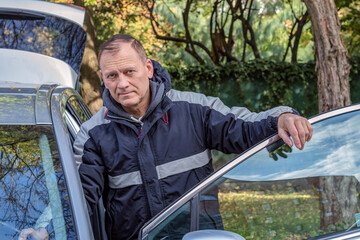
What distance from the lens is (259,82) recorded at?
10320 millimetres

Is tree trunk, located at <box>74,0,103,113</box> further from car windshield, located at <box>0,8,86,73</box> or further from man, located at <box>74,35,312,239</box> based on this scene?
man, located at <box>74,35,312,239</box>

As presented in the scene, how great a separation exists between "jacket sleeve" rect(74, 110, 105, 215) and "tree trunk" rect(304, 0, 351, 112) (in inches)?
138

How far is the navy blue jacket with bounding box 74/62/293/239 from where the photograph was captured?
7.23 feet

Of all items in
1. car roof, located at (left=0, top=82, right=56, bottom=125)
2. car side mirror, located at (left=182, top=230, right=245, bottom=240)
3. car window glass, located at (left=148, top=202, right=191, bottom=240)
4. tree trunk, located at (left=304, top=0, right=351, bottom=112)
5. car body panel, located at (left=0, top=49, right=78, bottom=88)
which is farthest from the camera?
tree trunk, located at (left=304, top=0, right=351, bottom=112)

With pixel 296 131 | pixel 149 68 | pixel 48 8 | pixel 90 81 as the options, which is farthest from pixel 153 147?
pixel 90 81

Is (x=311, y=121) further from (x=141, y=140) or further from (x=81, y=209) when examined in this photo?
(x=81, y=209)

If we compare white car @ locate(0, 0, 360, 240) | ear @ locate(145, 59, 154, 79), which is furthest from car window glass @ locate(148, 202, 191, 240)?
ear @ locate(145, 59, 154, 79)

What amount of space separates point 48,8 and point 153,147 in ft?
5.92

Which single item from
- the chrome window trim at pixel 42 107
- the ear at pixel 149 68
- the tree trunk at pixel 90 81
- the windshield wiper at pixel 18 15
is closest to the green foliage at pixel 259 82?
the tree trunk at pixel 90 81

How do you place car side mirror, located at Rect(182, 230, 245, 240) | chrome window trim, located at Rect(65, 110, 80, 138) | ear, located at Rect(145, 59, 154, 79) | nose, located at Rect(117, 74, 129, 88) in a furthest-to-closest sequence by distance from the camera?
1. chrome window trim, located at Rect(65, 110, 80, 138)
2. ear, located at Rect(145, 59, 154, 79)
3. nose, located at Rect(117, 74, 129, 88)
4. car side mirror, located at Rect(182, 230, 245, 240)

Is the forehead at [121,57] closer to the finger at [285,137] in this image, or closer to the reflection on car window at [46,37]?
the finger at [285,137]

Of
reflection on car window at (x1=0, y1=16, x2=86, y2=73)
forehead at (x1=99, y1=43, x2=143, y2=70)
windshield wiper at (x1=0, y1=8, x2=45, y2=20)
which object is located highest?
windshield wiper at (x1=0, y1=8, x2=45, y2=20)

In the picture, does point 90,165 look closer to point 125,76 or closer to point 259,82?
point 125,76

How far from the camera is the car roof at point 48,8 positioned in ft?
11.2
